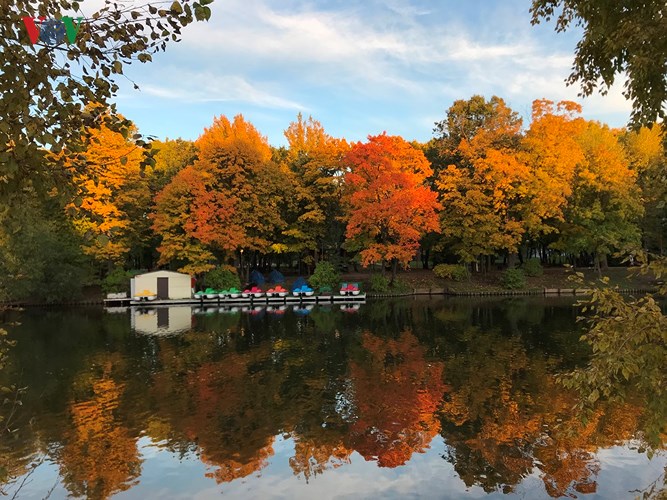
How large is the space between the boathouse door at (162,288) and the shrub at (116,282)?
3.59 metres

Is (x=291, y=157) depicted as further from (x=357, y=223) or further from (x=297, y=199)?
(x=357, y=223)

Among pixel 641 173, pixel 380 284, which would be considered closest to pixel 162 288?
pixel 380 284

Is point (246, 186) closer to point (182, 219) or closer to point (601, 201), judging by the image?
point (182, 219)

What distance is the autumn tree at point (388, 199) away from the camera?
39.6 metres

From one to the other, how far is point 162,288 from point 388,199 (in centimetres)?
2063

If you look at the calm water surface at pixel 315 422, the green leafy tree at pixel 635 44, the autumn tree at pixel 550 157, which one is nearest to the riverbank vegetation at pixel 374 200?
the autumn tree at pixel 550 157

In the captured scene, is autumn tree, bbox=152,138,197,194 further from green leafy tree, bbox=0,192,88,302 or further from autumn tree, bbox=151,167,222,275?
green leafy tree, bbox=0,192,88,302

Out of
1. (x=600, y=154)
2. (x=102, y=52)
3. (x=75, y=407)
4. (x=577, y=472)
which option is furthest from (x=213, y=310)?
(x=600, y=154)

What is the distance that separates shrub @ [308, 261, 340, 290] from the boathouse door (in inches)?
490

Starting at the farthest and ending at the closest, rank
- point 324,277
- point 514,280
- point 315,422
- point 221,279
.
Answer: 1. point 514,280
2. point 324,277
3. point 221,279
4. point 315,422

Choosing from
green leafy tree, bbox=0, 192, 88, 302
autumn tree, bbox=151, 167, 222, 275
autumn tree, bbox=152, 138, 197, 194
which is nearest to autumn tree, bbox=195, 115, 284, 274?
autumn tree, bbox=151, 167, 222, 275

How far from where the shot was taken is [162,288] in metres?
40.6

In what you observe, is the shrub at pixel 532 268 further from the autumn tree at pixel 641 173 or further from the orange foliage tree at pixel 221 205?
the orange foliage tree at pixel 221 205

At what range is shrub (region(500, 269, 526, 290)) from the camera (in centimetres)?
4388
